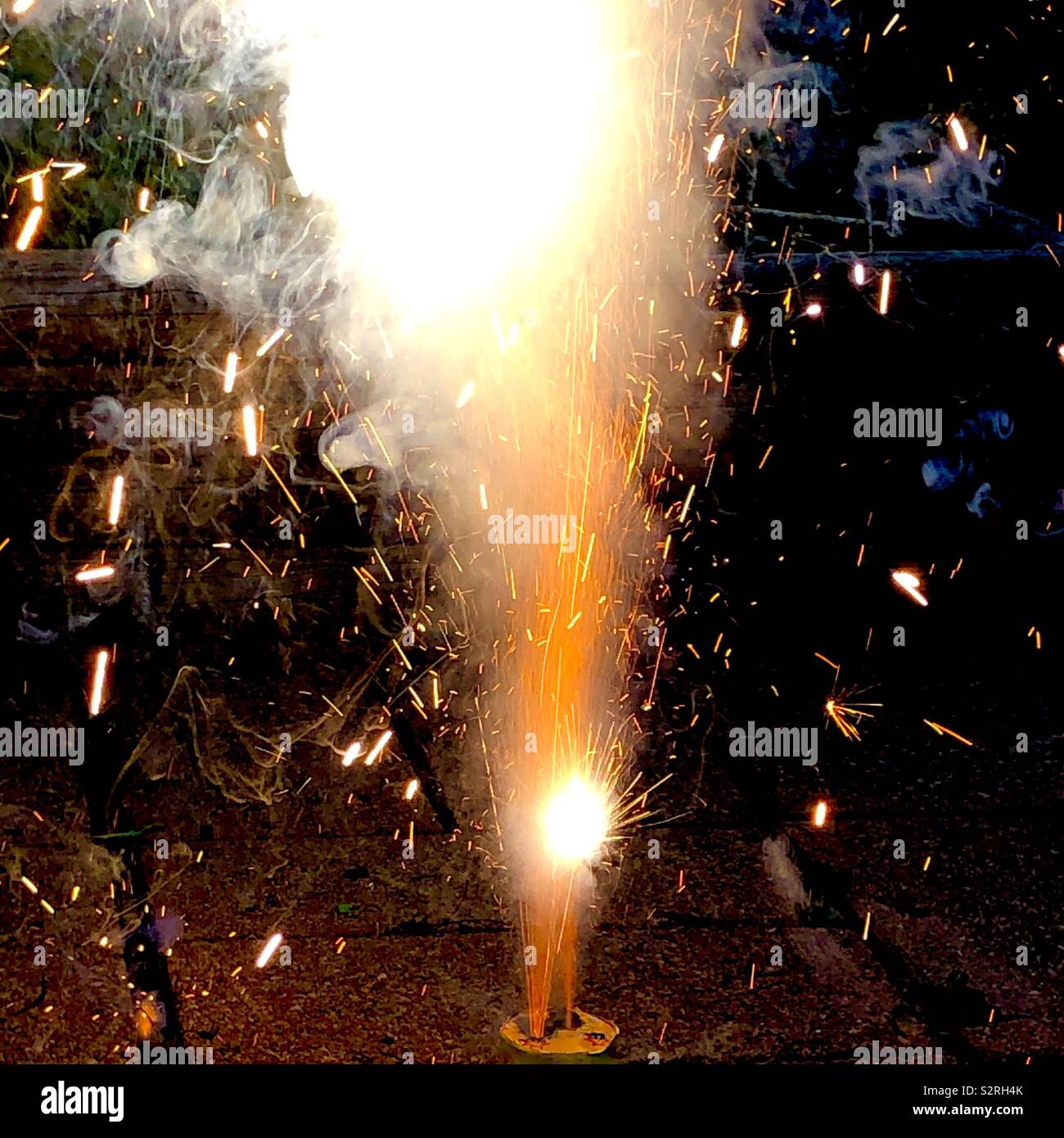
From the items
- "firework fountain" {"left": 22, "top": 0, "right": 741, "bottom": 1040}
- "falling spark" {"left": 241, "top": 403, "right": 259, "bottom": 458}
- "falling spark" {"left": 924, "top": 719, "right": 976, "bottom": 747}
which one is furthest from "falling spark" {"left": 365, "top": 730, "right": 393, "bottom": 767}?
"falling spark" {"left": 924, "top": 719, "right": 976, "bottom": 747}

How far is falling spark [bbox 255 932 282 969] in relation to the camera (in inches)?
124

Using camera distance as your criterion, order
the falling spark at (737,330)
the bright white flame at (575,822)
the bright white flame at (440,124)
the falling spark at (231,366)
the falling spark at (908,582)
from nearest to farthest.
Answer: the bright white flame at (575,822)
the bright white flame at (440,124)
the falling spark at (231,366)
the falling spark at (737,330)
the falling spark at (908,582)

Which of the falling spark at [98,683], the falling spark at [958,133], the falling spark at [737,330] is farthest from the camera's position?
the falling spark at [958,133]

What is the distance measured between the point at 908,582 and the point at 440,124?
8.70 ft

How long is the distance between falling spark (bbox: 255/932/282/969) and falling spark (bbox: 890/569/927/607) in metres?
2.92

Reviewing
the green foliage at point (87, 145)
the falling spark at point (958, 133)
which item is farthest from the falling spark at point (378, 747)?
the falling spark at point (958, 133)

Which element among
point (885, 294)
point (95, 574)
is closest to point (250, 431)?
point (95, 574)

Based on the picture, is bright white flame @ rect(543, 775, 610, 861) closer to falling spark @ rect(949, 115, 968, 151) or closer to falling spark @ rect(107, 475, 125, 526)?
falling spark @ rect(107, 475, 125, 526)

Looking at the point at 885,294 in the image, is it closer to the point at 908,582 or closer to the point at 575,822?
the point at 908,582

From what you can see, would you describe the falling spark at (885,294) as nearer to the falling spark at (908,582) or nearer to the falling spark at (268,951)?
the falling spark at (908,582)

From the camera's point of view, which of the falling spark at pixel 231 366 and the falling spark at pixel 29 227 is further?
the falling spark at pixel 29 227

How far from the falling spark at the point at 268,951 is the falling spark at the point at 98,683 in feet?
4.65

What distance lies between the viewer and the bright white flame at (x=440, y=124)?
3830 millimetres

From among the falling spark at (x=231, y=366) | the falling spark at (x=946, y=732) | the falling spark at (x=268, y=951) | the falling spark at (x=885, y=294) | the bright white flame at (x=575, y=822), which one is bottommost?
the falling spark at (x=268, y=951)
